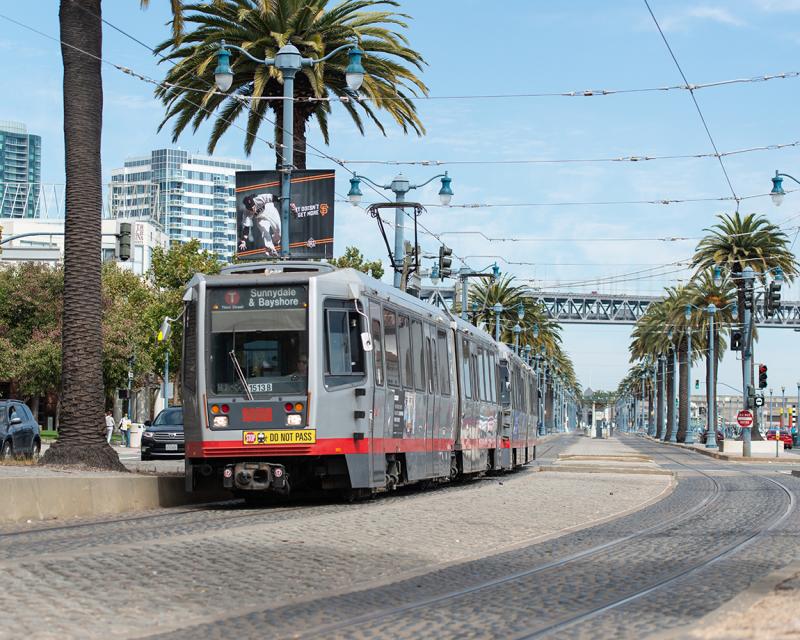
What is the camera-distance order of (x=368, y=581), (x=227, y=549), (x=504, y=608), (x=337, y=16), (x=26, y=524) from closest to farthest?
(x=504, y=608)
(x=368, y=581)
(x=227, y=549)
(x=26, y=524)
(x=337, y=16)

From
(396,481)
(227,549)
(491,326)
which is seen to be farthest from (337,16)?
(491,326)

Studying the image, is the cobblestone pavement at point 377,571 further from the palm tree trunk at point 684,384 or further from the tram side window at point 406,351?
the palm tree trunk at point 684,384

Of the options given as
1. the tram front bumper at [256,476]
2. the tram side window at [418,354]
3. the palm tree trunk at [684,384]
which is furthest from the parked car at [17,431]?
the palm tree trunk at [684,384]

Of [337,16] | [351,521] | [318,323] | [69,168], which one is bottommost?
[351,521]

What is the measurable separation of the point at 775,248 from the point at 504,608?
58.4 metres

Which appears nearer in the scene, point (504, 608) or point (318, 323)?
point (504, 608)

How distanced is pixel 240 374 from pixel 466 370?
33.0 ft

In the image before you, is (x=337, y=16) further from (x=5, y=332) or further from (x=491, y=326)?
(x=491, y=326)

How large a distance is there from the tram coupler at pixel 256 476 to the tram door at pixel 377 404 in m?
1.54

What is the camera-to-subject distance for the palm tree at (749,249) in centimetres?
6438

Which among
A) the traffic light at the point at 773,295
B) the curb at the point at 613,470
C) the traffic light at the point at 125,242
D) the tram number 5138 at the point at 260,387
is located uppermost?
the traffic light at the point at 125,242

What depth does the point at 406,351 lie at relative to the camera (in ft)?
72.5

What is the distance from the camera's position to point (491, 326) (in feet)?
291

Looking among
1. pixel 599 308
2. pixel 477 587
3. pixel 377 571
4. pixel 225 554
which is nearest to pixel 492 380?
pixel 225 554
